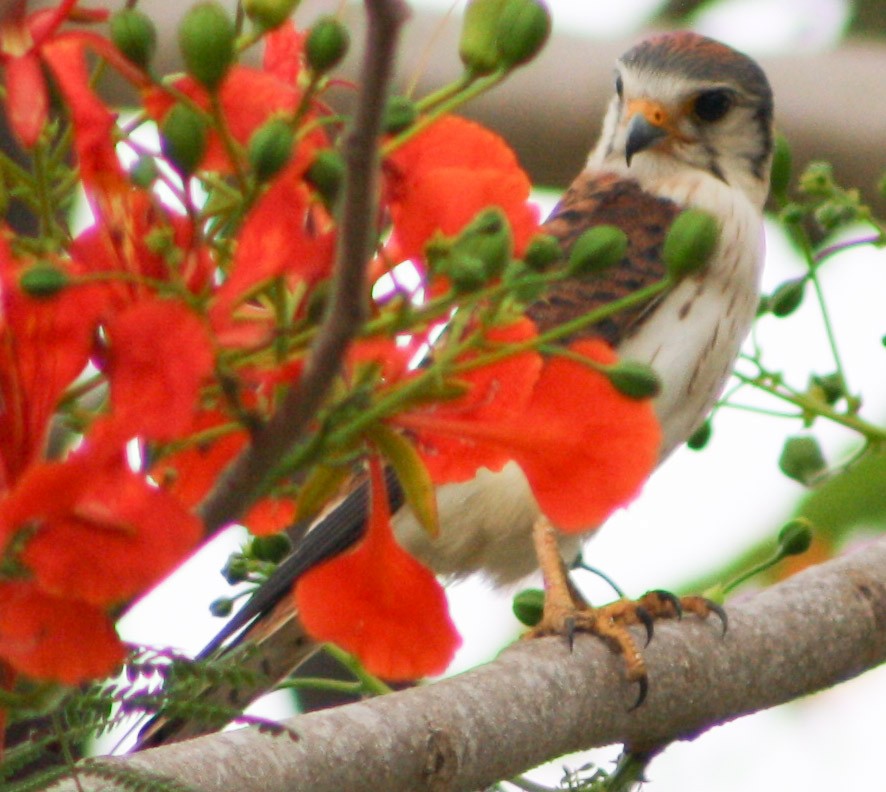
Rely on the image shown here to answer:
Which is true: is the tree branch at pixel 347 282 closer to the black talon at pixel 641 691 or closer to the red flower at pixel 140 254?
the red flower at pixel 140 254

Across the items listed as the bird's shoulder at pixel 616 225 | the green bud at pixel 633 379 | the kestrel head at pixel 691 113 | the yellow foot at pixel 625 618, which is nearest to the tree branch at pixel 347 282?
the green bud at pixel 633 379

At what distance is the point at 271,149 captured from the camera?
3.52 feet

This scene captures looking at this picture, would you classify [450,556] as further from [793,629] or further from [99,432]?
[99,432]

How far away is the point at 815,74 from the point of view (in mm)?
4719

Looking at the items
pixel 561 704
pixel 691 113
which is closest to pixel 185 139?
pixel 561 704

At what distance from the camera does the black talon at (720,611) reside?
284 cm

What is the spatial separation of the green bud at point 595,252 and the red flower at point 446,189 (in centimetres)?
7

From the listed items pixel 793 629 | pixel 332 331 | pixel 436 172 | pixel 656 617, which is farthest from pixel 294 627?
pixel 332 331

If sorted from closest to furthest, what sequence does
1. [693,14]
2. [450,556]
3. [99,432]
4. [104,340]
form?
1. [99,432]
2. [104,340]
3. [450,556]
4. [693,14]

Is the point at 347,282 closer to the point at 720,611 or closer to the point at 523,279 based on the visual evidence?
the point at 523,279

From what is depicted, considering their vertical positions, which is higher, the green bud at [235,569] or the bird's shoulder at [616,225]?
the bird's shoulder at [616,225]

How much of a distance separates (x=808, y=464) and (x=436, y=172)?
66.9 inches

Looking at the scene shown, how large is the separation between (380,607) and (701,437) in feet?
5.83

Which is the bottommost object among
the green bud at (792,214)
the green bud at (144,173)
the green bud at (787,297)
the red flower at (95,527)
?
the red flower at (95,527)
